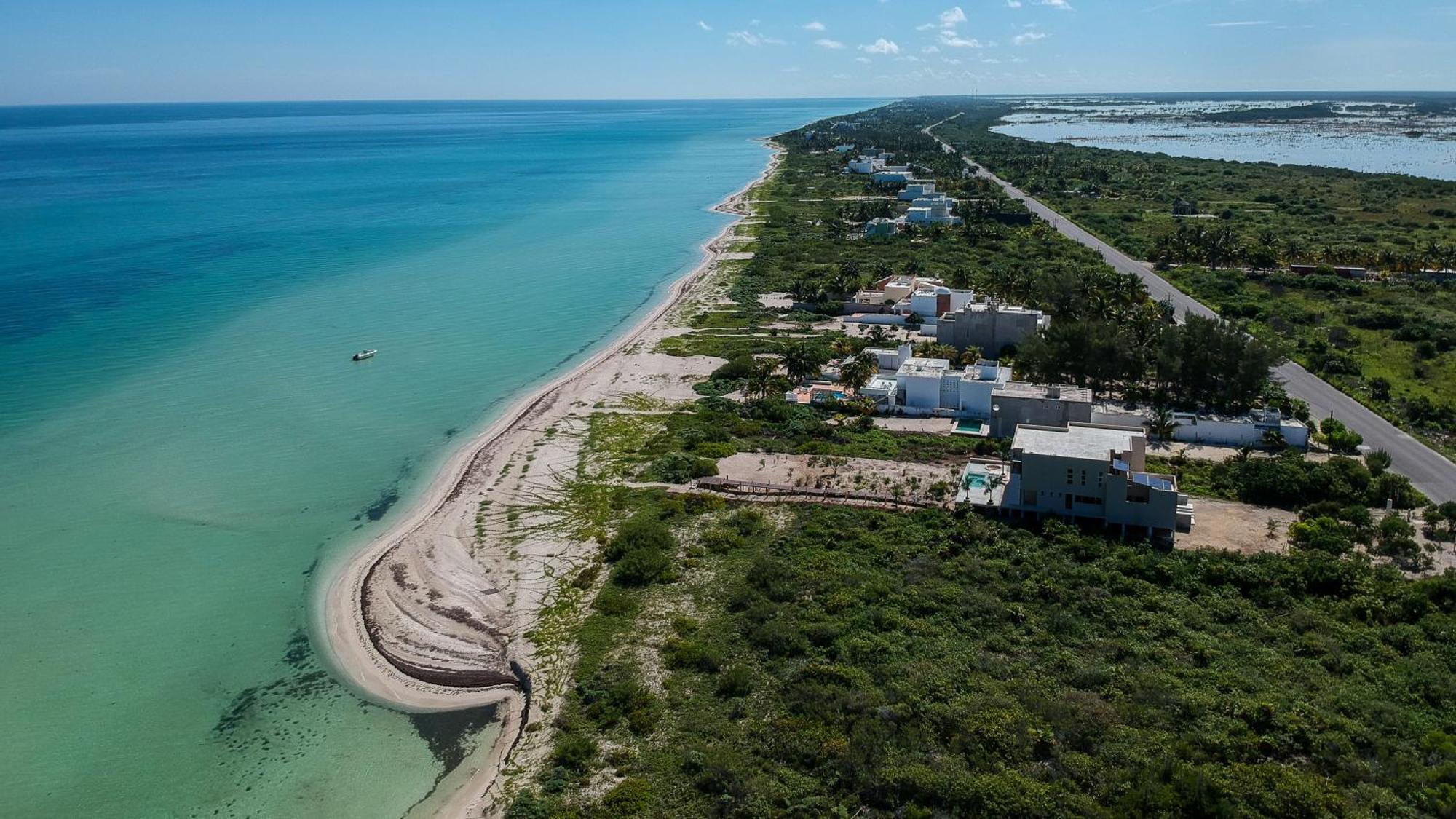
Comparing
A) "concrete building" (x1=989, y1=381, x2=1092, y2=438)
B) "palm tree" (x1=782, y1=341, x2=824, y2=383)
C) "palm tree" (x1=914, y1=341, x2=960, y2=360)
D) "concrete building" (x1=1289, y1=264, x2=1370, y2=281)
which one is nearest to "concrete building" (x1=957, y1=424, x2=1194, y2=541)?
"concrete building" (x1=989, y1=381, x2=1092, y2=438)

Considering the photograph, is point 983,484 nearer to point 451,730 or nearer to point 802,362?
point 802,362

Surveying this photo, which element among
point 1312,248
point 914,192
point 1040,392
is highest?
point 914,192

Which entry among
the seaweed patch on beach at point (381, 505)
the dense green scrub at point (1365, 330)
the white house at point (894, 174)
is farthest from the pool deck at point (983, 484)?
the white house at point (894, 174)

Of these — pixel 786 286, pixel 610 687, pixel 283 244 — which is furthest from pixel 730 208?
pixel 610 687

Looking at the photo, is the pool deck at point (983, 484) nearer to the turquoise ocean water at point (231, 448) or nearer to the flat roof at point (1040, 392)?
the flat roof at point (1040, 392)

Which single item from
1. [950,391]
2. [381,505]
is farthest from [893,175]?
[381,505]

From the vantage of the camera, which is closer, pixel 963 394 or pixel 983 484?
pixel 983 484

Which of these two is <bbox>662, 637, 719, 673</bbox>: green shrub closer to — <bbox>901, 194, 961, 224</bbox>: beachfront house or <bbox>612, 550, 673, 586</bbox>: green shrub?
<bbox>612, 550, 673, 586</bbox>: green shrub
